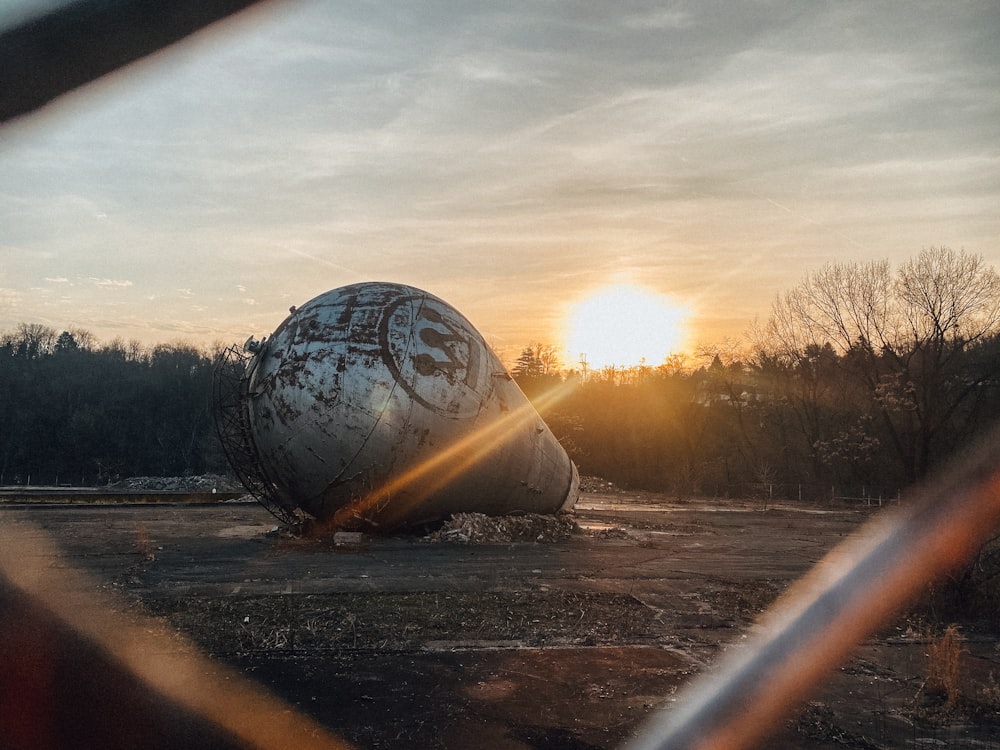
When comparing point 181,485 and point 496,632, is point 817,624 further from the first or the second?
point 181,485

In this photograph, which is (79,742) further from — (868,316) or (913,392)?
(868,316)

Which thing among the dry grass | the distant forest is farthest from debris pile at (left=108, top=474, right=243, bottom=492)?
the dry grass

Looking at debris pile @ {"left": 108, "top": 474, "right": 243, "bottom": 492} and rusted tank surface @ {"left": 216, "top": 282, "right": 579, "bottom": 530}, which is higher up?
rusted tank surface @ {"left": 216, "top": 282, "right": 579, "bottom": 530}

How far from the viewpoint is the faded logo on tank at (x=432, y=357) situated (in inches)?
600

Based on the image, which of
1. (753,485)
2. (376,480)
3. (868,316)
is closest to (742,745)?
(376,480)

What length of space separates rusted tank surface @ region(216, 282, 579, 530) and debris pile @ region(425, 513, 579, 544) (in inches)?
15.2

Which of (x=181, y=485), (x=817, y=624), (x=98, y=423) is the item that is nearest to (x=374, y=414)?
(x=817, y=624)

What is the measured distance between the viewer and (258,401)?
15617 mm

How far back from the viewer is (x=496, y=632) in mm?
8250

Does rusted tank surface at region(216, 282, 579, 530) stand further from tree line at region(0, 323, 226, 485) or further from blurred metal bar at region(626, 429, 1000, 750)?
tree line at region(0, 323, 226, 485)

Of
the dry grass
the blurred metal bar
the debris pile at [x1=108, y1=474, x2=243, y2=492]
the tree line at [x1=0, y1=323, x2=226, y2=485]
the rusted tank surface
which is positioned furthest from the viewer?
the tree line at [x1=0, y1=323, x2=226, y2=485]

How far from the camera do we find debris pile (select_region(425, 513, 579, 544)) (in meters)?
16.4

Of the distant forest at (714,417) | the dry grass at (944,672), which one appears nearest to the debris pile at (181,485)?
the distant forest at (714,417)

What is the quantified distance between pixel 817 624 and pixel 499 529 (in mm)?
8740
